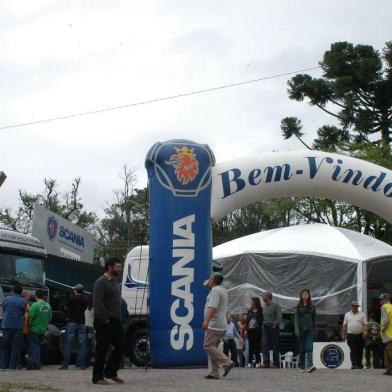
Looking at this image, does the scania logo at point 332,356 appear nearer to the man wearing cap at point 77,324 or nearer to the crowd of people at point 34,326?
the crowd of people at point 34,326

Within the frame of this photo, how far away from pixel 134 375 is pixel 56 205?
1986 inches

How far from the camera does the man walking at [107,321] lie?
435 inches

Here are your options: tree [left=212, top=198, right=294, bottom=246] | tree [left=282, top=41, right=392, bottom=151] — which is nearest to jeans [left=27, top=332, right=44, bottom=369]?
tree [left=282, top=41, right=392, bottom=151]

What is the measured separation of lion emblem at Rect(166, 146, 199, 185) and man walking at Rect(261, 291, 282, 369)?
3317 millimetres

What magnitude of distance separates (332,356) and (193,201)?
200 inches

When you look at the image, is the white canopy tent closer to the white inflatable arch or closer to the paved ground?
the white inflatable arch

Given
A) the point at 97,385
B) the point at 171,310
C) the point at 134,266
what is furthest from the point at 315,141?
the point at 97,385

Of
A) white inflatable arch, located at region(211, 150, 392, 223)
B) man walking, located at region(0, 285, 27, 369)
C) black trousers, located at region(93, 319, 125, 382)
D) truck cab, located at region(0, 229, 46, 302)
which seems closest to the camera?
black trousers, located at region(93, 319, 125, 382)

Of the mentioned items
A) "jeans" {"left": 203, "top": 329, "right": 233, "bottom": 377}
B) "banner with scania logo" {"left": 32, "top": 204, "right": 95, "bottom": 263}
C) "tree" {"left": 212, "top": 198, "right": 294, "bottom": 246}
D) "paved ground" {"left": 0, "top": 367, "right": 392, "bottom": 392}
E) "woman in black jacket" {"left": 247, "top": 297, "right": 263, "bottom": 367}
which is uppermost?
"tree" {"left": 212, "top": 198, "right": 294, "bottom": 246}

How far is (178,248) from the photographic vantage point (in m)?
15.1

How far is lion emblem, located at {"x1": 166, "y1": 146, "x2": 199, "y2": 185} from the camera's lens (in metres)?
15.5

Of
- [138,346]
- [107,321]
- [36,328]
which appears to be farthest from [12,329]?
[107,321]

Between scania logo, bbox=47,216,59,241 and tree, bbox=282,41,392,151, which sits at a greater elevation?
tree, bbox=282,41,392,151

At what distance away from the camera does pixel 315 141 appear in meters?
39.6
